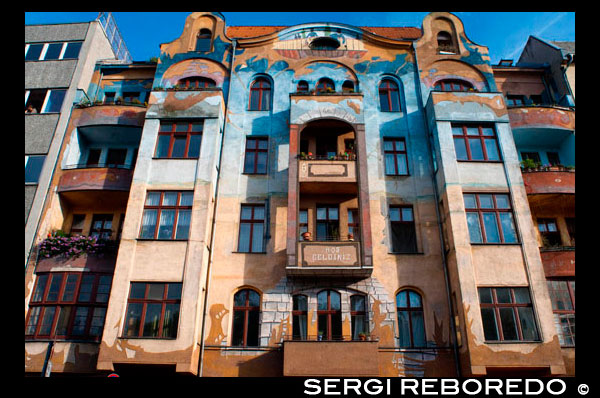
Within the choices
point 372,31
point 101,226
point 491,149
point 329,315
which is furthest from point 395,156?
point 101,226

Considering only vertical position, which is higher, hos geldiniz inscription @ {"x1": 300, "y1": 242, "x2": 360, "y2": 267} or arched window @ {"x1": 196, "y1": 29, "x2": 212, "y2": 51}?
arched window @ {"x1": 196, "y1": 29, "x2": 212, "y2": 51}

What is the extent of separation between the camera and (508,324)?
14727mm

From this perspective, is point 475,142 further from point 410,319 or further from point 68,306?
point 68,306

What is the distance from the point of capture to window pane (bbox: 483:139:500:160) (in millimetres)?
18141

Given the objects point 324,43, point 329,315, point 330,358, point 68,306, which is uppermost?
point 324,43

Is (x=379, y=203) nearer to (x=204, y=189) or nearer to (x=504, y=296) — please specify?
(x=504, y=296)

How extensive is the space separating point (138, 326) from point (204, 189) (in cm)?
578

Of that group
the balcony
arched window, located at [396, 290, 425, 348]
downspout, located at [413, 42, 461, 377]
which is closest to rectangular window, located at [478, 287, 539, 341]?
downspout, located at [413, 42, 461, 377]

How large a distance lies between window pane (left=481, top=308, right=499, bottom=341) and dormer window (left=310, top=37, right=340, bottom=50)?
50.9 feet

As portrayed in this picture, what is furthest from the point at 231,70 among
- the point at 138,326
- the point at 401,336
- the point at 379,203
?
the point at 401,336

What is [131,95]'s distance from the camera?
888 inches

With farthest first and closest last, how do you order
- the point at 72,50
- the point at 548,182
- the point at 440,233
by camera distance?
the point at 72,50 → the point at 548,182 → the point at 440,233

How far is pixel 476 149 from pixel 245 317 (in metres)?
12.1

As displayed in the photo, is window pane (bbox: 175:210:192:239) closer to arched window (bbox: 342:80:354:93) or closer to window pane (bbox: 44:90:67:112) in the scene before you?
window pane (bbox: 44:90:67:112)
